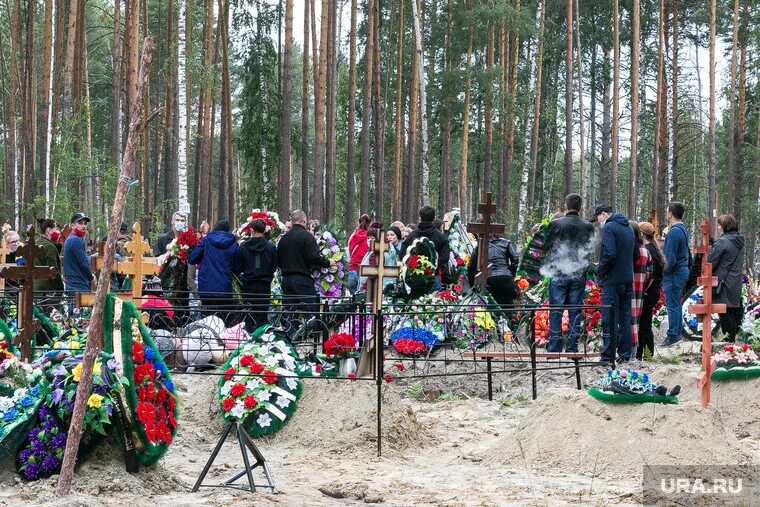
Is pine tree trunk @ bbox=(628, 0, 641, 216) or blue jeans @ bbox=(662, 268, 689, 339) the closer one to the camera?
blue jeans @ bbox=(662, 268, 689, 339)

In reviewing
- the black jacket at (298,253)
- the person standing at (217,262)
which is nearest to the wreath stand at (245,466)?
the black jacket at (298,253)

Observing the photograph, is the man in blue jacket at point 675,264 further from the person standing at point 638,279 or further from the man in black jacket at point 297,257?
the man in black jacket at point 297,257

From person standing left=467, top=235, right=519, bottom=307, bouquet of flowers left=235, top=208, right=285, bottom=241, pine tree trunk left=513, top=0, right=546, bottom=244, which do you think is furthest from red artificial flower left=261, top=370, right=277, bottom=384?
pine tree trunk left=513, top=0, right=546, bottom=244

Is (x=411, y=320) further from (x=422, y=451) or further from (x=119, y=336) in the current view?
(x=119, y=336)

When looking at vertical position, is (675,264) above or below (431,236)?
below

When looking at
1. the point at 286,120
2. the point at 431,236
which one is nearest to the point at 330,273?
the point at 431,236

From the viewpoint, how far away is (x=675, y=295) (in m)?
14.3

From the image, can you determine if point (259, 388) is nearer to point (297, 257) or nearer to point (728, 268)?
point (297, 257)

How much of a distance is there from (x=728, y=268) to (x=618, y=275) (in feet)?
6.62

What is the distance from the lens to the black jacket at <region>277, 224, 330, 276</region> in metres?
13.5

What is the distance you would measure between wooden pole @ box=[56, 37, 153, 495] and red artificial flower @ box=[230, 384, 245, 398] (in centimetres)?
267

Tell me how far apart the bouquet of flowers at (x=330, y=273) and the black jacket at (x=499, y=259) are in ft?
6.69

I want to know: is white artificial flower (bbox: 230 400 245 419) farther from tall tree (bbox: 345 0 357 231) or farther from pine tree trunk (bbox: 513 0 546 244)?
pine tree trunk (bbox: 513 0 546 244)

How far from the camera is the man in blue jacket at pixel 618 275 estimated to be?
12.5m
